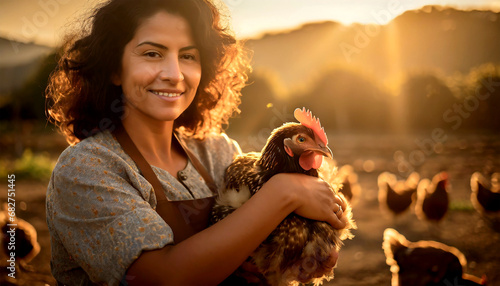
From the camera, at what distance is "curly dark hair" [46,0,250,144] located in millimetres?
2084

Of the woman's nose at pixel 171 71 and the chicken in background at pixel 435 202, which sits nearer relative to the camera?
the woman's nose at pixel 171 71

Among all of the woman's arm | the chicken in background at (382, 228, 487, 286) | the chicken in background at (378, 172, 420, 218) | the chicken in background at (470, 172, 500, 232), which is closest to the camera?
the woman's arm

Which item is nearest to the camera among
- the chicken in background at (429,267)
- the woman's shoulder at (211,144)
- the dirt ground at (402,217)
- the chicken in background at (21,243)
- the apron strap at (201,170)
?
the apron strap at (201,170)

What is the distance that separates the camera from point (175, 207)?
1863 millimetres

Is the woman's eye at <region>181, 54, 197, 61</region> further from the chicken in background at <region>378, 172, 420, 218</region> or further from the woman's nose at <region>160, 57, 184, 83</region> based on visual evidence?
the chicken in background at <region>378, 172, 420, 218</region>

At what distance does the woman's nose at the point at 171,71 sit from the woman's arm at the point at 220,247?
2.62ft

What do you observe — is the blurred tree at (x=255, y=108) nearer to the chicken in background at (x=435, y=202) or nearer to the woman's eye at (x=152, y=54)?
the chicken in background at (x=435, y=202)

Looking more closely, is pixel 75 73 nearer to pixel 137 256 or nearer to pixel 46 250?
pixel 137 256

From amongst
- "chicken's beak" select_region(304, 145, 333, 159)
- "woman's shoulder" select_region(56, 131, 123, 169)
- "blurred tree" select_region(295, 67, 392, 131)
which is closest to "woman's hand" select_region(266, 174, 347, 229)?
"chicken's beak" select_region(304, 145, 333, 159)

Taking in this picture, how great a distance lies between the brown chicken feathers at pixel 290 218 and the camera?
179 centimetres

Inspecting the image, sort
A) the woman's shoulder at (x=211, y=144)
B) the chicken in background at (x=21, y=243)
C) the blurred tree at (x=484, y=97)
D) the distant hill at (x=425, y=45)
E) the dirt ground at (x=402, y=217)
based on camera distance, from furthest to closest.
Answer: the blurred tree at (x=484, y=97)
the distant hill at (x=425, y=45)
the dirt ground at (x=402, y=217)
the chicken in background at (x=21, y=243)
the woman's shoulder at (x=211, y=144)

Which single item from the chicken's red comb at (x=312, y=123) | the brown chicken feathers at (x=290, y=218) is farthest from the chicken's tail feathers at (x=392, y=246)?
the chicken's red comb at (x=312, y=123)

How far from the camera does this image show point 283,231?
179 cm

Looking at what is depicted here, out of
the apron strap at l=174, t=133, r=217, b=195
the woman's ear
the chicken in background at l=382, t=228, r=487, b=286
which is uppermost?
the woman's ear
